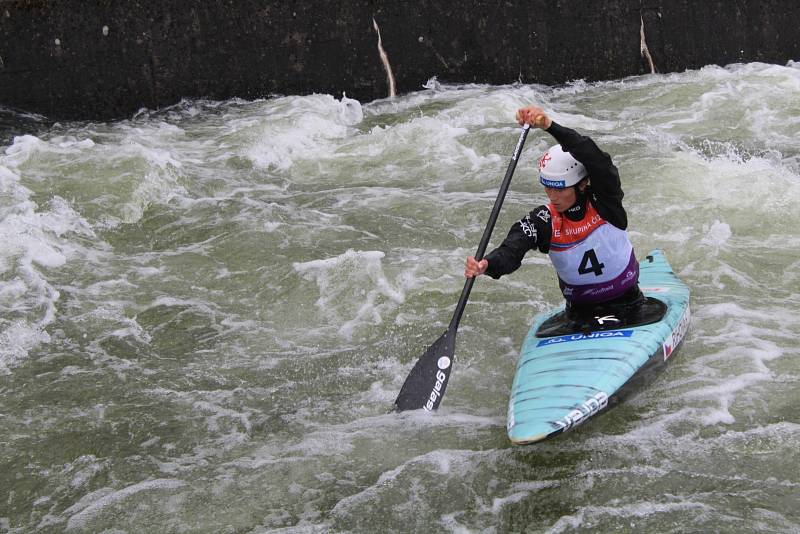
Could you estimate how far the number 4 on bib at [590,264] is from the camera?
459cm

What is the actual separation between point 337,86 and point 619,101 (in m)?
3.45

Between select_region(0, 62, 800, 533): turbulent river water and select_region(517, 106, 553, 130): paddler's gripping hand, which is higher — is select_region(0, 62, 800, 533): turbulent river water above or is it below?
below

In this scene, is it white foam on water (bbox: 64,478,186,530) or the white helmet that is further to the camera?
the white helmet

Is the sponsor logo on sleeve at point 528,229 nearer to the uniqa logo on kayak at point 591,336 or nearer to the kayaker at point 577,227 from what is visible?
the kayaker at point 577,227

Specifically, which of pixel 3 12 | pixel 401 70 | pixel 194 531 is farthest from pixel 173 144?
pixel 194 531

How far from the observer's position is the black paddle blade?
4641 millimetres

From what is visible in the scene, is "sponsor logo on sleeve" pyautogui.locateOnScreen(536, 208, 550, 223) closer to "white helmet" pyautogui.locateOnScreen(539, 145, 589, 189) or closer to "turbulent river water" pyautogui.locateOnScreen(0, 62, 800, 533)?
"white helmet" pyautogui.locateOnScreen(539, 145, 589, 189)

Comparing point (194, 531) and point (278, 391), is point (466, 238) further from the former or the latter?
point (194, 531)

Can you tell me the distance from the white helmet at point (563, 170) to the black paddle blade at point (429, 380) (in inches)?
40.4

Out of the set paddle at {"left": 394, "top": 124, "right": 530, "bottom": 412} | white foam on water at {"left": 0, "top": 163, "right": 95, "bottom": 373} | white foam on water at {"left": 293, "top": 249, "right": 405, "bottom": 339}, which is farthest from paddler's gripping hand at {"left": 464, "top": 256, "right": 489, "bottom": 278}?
white foam on water at {"left": 0, "top": 163, "right": 95, "bottom": 373}

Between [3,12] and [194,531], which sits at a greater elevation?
[3,12]

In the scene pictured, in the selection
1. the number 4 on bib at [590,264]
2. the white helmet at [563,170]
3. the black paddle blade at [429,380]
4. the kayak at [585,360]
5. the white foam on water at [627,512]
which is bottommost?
the white foam on water at [627,512]

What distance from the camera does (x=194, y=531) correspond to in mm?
3879

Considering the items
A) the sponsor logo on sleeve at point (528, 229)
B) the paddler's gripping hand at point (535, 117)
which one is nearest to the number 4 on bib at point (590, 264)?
the sponsor logo on sleeve at point (528, 229)
